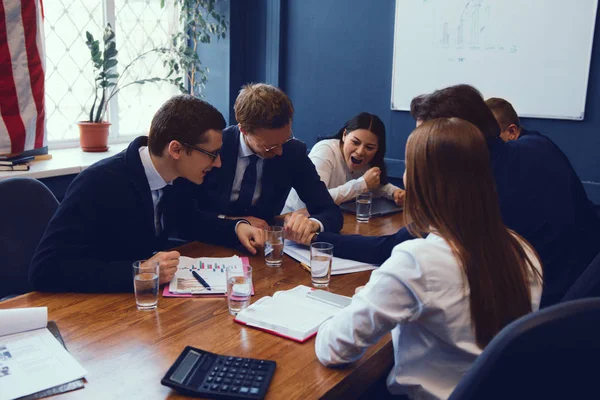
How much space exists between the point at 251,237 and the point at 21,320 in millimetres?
778

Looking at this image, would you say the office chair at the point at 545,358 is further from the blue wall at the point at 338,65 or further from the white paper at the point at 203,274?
the blue wall at the point at 338,65

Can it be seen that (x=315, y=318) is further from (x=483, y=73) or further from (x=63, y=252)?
(x=483, y=73)

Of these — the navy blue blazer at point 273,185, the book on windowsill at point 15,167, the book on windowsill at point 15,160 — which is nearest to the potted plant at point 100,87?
the book on windowsill at point 15,160

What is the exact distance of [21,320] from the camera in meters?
1.18

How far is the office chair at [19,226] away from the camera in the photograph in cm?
173

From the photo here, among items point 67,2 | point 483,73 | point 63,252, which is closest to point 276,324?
point 63,252

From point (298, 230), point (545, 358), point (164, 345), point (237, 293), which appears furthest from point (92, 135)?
point (545, 358)

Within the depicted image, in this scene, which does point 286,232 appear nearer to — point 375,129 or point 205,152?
point 205,152

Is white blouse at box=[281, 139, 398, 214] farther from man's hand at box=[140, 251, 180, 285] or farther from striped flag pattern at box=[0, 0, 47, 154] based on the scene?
striped flag pattern at box=[0, 0, 47, 154]

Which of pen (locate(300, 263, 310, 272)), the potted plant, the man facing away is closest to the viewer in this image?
pen (locate(300, 263, 310, 272))

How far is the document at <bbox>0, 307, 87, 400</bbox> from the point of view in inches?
38.8

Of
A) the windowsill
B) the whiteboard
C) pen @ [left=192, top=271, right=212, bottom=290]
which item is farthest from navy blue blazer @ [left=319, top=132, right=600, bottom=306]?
the windowsill

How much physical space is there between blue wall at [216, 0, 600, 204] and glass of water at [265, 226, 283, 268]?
6.93ft

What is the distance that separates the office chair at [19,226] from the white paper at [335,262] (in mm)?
830
